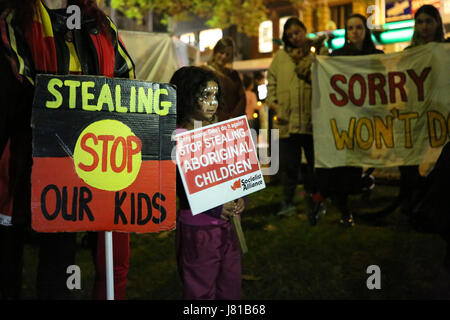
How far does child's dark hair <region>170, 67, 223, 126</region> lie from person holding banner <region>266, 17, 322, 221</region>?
2705 mm

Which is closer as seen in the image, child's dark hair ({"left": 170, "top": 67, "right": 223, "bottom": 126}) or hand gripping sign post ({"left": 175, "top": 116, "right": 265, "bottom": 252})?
hand gripping sign post ({"left": 175, "top": 116, "right": 265, "bottom": 252})

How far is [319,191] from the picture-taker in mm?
5168

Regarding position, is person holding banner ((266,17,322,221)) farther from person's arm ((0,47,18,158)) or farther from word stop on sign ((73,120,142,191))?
person's arm ((0,47,18,158))

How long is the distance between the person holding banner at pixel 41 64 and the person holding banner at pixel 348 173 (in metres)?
3.08

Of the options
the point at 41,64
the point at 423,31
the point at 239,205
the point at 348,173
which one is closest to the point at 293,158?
the point at 348,173

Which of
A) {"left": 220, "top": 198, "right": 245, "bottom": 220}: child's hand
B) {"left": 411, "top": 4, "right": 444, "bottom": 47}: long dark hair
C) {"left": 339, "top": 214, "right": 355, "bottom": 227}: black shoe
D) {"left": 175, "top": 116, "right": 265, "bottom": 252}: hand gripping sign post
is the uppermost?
{"left": 411, "top": 4, "right": 444, "bottom": 47}: long dark hair

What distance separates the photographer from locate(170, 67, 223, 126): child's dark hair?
2.63 metres

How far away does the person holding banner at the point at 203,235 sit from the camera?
2.55m

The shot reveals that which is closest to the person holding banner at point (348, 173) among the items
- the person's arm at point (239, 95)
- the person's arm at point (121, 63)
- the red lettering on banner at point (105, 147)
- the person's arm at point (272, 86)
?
the person's arm at point (272, 86)

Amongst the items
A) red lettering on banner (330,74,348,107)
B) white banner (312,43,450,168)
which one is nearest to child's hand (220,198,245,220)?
white banner (312,43,450,168)

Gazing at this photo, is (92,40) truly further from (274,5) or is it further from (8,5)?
(274,5)

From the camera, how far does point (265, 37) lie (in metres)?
26.3
